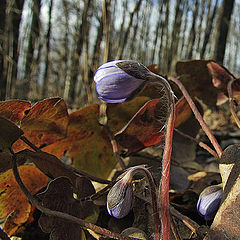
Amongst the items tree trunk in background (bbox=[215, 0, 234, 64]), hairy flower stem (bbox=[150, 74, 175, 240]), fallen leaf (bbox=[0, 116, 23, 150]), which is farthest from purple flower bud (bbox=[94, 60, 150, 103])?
tree trunk in background (bbox=[215, 0, 234, 64])

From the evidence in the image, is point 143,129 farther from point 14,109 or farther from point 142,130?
point 14,109

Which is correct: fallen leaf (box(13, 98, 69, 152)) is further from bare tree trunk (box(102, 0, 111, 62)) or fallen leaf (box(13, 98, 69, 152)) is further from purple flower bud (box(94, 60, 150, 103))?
bare tree trunk (box(102, 0, 111, 62))

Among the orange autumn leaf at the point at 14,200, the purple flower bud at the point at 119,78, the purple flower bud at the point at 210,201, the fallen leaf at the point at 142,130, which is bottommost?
the orange autumn leaf at the point at 14,200

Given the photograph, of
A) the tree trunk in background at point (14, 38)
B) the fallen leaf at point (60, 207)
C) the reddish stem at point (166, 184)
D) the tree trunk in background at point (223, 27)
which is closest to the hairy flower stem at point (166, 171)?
the reddish stem at point (166, 184)

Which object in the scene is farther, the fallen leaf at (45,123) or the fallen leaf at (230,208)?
the fallen leaf at (45,123)

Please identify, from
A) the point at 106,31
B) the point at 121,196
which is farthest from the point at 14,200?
the point at 106,31

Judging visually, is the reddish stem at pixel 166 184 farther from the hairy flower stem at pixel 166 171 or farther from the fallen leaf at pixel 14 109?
the fallen leaf at pixel 14 109

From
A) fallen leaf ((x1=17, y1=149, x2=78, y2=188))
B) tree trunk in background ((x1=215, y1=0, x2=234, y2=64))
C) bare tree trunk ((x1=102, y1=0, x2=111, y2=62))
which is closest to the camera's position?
fallen leaf ((x1=17, y1=149, x2=78, y2=188))
